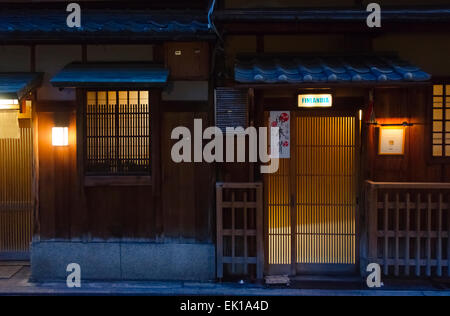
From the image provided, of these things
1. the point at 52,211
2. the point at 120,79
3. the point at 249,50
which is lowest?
the point at 52,211

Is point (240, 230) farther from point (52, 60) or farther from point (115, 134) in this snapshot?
point (52, 60)

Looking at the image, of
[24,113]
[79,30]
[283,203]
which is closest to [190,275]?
[283,203]

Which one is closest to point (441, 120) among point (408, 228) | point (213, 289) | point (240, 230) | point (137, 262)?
point (408, 228)

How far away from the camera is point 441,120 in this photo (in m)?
10.5

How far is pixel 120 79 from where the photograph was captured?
9.65 metres

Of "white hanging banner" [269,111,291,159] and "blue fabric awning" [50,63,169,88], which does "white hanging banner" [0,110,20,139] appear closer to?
"blue fabric awning" [50,63,169,88]

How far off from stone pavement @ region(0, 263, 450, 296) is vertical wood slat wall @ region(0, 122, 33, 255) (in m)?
1.57

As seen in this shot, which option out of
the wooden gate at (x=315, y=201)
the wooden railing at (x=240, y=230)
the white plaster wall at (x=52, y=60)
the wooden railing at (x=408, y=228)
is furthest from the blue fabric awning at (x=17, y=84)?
the wooden railing at (x=408, y=228)

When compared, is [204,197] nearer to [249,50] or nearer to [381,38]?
[249,50]

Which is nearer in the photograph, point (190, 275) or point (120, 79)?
point (120, 79)

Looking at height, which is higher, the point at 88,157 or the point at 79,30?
the point at 79,30

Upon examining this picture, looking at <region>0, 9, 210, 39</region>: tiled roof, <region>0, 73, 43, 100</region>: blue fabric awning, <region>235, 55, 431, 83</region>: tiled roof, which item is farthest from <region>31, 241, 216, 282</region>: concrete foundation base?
<region>0, 9, 210, 39</region>: tiled roof

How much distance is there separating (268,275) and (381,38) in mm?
6445

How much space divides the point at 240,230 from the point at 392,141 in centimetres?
423
